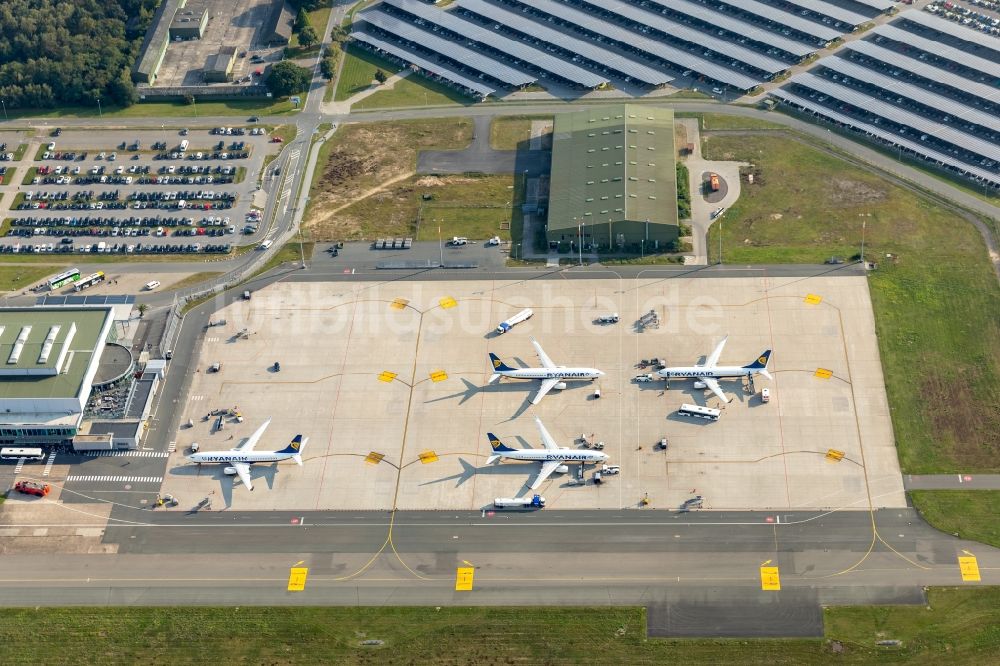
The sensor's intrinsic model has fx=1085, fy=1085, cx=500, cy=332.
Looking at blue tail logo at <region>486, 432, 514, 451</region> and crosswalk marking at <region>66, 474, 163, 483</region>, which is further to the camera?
crosswalk marking at <region>66, 474, 163, 483</region>

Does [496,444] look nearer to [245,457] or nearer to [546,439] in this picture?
[546,439]

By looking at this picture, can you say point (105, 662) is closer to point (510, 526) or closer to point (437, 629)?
point (437, 629)

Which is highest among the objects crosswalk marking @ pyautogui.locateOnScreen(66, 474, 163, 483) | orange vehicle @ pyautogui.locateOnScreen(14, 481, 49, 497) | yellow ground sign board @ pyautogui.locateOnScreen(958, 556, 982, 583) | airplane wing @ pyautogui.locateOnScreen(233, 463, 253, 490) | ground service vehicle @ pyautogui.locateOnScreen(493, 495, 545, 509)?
airplane wing @ pyautogui.locateOnScreen(233, 463, 253, 490)

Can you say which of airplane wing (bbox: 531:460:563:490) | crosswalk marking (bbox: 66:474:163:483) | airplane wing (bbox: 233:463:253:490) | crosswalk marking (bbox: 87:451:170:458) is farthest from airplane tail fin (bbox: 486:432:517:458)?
crosswalk marking (bbox: 87:451:170:458)

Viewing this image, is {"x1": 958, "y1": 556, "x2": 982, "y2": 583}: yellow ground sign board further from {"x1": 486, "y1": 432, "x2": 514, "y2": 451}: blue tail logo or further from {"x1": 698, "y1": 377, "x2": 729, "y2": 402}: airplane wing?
{"x1": 486, "y1": 432, "x2": 514, "y2": 451}: blue tail logo

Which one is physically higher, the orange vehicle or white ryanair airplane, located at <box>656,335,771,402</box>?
white ryanair airplane, located at <box>656,335,771,402</box>

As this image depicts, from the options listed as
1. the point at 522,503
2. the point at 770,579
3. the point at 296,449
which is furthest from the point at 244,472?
the point at 770,579

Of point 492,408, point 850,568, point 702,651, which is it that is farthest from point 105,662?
point 850,568
